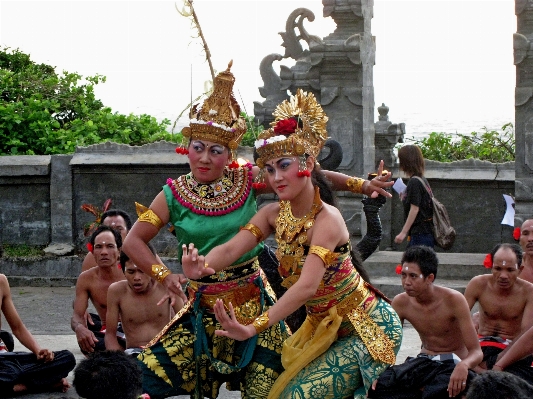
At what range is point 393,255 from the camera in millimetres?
10578

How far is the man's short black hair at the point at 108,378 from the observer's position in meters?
4.19

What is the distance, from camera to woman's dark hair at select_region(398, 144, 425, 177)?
9320 millimetres

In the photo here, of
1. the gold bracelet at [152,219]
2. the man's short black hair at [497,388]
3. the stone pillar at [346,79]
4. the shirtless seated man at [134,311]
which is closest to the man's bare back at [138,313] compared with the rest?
the shirtless seated man at [134,311]

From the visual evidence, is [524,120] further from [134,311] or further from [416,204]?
[134,311]

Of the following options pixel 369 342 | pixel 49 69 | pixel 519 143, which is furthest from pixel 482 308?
pixel 49 69

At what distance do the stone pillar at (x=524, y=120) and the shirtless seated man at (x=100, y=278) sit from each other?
13.9 ft

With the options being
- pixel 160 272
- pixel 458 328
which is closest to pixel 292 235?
pixel 160 272

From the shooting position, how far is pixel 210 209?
5.38 m

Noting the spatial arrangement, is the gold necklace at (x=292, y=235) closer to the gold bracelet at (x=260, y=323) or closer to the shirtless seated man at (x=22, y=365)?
the gold bracelet at (x=260, y=323)

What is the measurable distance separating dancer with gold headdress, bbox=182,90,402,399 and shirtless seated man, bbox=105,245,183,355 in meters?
1.60

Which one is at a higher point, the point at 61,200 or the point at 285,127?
the point at 285,127

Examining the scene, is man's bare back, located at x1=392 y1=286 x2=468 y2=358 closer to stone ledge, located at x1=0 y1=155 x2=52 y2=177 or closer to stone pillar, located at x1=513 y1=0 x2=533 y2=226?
stone pillar, located at x1=513 y1=0 x2=533 y2=226

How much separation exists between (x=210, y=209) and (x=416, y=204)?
4.19m

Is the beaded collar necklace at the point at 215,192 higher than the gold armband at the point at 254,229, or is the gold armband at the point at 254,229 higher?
the beaded collar necklace at the point at 215,192
